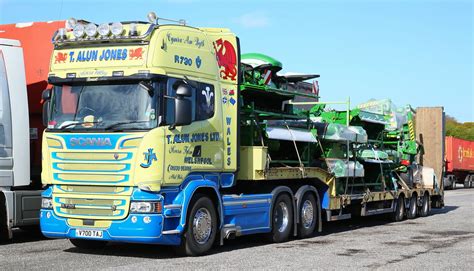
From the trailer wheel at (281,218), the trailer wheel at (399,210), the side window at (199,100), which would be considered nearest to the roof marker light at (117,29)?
the side window at (199,100)

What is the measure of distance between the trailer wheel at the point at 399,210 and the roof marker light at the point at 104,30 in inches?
446

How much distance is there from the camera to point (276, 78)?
1335cm

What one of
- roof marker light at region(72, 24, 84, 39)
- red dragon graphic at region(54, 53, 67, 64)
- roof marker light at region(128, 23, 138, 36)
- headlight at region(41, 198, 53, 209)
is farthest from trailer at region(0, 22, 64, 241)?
roof marker light at region(128, 23, 138, 36)

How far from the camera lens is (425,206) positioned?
20.6m

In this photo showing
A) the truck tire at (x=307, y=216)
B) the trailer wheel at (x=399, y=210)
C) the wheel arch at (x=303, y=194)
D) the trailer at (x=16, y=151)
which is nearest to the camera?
the trailer at (x=16, y=151)

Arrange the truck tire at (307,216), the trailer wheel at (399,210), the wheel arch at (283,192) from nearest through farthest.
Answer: the wheel arch at (283,192)
the truck tire at (307,216)
the trailer wheel at (399,210)

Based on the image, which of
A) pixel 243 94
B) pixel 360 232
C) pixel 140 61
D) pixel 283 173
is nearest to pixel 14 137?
pixel 140 61

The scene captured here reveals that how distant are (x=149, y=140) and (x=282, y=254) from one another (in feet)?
9.99

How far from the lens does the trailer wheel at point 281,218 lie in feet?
41.4

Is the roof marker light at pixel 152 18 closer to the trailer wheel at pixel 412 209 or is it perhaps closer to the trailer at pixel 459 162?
the trailer wheel at pixel 412 209

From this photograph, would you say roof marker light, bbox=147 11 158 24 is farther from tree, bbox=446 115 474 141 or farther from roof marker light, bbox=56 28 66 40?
tree, bbox=446 115 474 141

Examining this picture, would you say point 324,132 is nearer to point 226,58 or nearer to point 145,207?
point 226,58

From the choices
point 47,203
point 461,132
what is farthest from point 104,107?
point 461,132

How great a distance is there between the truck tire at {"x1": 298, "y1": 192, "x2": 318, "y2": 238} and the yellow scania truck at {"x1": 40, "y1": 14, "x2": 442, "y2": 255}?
145cm
